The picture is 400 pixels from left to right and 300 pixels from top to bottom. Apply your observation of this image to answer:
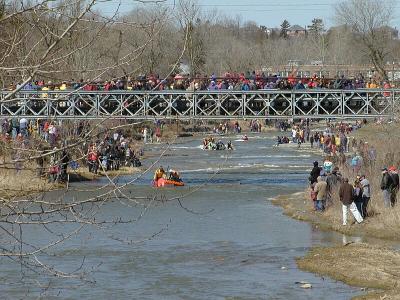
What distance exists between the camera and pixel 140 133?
93062 millimetres

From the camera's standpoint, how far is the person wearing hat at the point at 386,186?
1287 inches

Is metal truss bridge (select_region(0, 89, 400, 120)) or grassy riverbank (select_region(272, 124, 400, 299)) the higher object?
metal truss bridge (select_region(0, 89, 400, 120))

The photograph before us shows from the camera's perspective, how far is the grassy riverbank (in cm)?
2519

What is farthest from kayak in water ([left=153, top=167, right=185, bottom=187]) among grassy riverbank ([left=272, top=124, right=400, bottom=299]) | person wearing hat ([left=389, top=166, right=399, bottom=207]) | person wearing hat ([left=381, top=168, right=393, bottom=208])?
person wearing hat ([left=381, top=168, right=393, bottom=208])

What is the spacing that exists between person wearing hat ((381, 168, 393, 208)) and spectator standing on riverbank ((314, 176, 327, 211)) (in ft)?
9.14

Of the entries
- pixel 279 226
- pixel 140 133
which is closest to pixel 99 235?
pixel 279 226

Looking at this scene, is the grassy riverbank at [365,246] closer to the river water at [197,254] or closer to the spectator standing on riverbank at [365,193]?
the spectator standing on riverbank at [365,193]

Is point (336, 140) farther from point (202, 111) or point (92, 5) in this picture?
point (92, 5)

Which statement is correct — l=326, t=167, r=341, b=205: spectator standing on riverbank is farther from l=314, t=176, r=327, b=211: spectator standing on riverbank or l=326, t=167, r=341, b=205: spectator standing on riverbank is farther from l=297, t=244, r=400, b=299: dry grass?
l=297, t=244, r=400, b=299: dry grass

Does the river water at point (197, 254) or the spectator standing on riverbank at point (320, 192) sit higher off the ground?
the spectator standing on riverbank at point (320, 192)

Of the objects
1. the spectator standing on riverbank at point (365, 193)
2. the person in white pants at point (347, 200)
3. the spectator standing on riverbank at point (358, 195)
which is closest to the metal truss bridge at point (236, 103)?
the spectator standing on riverbank at point (365, 193)

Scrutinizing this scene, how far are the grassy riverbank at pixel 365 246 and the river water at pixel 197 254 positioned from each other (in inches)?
20.8

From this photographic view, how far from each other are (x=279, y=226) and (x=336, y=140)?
41784 mm

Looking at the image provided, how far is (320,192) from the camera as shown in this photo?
118 ft
